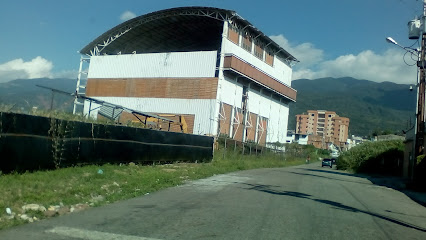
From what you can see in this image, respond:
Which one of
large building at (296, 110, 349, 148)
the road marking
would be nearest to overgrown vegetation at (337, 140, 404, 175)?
the road marking

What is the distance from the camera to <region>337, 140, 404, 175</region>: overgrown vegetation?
38.0 m

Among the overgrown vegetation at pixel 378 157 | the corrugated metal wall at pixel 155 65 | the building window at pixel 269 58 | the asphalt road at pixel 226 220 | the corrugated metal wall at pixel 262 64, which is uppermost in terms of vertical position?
the building window at pixel 269 58

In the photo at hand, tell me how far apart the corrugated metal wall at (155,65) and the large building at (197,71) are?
11 cm

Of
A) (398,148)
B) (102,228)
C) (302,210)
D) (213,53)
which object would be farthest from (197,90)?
(102,228)

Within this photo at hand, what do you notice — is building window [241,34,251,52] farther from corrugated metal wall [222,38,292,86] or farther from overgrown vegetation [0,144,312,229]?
overgrown vegetation [0,144,312,229]

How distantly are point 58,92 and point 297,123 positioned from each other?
16594 cm

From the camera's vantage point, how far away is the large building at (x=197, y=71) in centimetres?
4078

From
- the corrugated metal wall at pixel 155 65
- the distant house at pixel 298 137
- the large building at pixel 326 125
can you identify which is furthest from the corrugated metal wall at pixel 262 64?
the large building at pixel 326 125

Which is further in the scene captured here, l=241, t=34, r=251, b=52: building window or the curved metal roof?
l=241, t=34, r=251, b=52: building window

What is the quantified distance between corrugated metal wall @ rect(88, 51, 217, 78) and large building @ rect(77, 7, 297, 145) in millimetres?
106

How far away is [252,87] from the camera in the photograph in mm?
47219

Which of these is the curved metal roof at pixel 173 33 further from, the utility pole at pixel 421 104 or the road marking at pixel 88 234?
the road marking at pixel 88 234

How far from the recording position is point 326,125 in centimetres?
16438

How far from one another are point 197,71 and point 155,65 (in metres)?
5.61
